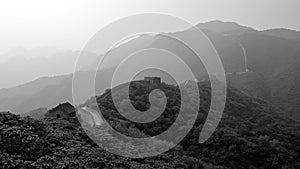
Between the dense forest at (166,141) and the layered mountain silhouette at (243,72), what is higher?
the dense forest at (166,141)

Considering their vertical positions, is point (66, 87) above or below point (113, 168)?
below

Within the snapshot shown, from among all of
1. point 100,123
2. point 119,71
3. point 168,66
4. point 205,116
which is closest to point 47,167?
point 100,123

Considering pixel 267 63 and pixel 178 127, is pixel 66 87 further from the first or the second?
pixel 178 127

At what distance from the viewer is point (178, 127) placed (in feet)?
105

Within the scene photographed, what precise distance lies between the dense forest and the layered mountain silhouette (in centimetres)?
2911

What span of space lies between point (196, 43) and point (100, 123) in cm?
12330

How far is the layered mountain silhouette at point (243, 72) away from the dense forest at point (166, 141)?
29108 millimetres

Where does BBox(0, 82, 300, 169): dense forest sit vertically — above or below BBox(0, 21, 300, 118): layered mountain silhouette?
above

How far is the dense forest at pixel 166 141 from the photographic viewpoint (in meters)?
15.6

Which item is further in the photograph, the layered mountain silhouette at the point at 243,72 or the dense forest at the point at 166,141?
the layered mountain silhouette at the point at 243,72

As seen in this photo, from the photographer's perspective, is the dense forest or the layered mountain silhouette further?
the layered mountain silhouette

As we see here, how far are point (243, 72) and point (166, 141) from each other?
271ft

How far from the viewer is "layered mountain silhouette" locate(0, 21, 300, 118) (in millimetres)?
82269

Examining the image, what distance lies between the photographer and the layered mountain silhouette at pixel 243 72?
82.3 m
